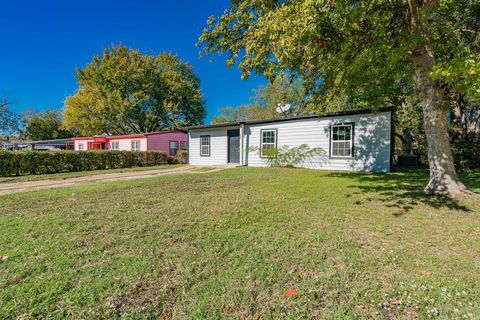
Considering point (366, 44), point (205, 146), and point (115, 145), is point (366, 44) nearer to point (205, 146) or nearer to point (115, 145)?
point (205, 146)

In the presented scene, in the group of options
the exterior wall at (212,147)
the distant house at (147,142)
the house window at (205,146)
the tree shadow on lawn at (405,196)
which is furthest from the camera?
the distant house at (147,142)

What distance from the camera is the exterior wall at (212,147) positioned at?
1541cm

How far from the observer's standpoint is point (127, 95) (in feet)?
93.3

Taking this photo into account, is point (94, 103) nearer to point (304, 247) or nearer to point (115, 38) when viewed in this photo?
point (115, 38)

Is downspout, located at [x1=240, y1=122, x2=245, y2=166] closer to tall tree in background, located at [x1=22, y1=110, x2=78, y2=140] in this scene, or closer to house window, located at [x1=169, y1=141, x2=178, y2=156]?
house window, located at [x1=169, y1=141, x2=178, y2=156]

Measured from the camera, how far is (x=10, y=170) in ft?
34.3

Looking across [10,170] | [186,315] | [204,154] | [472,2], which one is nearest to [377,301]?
[186,315]

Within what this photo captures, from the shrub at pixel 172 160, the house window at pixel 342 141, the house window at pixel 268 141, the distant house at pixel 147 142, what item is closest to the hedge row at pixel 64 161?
the shrub at pixel 172 160

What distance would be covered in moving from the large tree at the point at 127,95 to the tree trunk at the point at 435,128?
86.2 feet

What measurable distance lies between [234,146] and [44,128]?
38.3 metres

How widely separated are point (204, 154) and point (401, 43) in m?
12.8

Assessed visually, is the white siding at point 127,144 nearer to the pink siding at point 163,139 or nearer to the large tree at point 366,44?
the pink siding at point 163,139

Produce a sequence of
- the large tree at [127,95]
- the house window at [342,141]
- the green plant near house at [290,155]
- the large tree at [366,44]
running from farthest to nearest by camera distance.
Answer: the large tree at [127,95]
the green plant near house at [290,155]
the house window at [342,141]
the large tree at [366,44]

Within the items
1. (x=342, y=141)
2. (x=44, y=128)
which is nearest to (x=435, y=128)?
(x=342, y=141)
